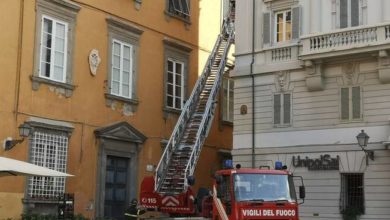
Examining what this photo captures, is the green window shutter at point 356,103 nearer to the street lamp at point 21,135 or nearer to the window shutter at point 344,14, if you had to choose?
the window shutter at point 344,14

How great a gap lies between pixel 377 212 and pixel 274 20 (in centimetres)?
803

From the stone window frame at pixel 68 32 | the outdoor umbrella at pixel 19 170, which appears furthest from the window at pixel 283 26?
the outdoor umbrella at pixel 19 170

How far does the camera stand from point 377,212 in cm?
2088

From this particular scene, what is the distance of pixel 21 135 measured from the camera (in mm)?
20672

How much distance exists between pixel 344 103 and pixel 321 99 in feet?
2.89

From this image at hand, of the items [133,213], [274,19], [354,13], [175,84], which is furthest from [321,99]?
[133,213]

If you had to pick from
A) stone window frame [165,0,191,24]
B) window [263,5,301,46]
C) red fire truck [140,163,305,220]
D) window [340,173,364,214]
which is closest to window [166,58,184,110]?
stone window frame [165,0,191,24]

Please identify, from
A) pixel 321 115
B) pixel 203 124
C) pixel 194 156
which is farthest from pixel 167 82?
pixel 321 115

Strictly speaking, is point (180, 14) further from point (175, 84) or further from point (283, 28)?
point (283, 28)

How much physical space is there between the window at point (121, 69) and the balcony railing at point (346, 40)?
6.97m

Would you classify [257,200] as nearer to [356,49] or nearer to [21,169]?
[21,169]

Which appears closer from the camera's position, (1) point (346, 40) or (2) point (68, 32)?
(1) point (346, 40)

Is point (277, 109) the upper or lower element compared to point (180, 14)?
lower

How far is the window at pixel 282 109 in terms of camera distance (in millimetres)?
23281
